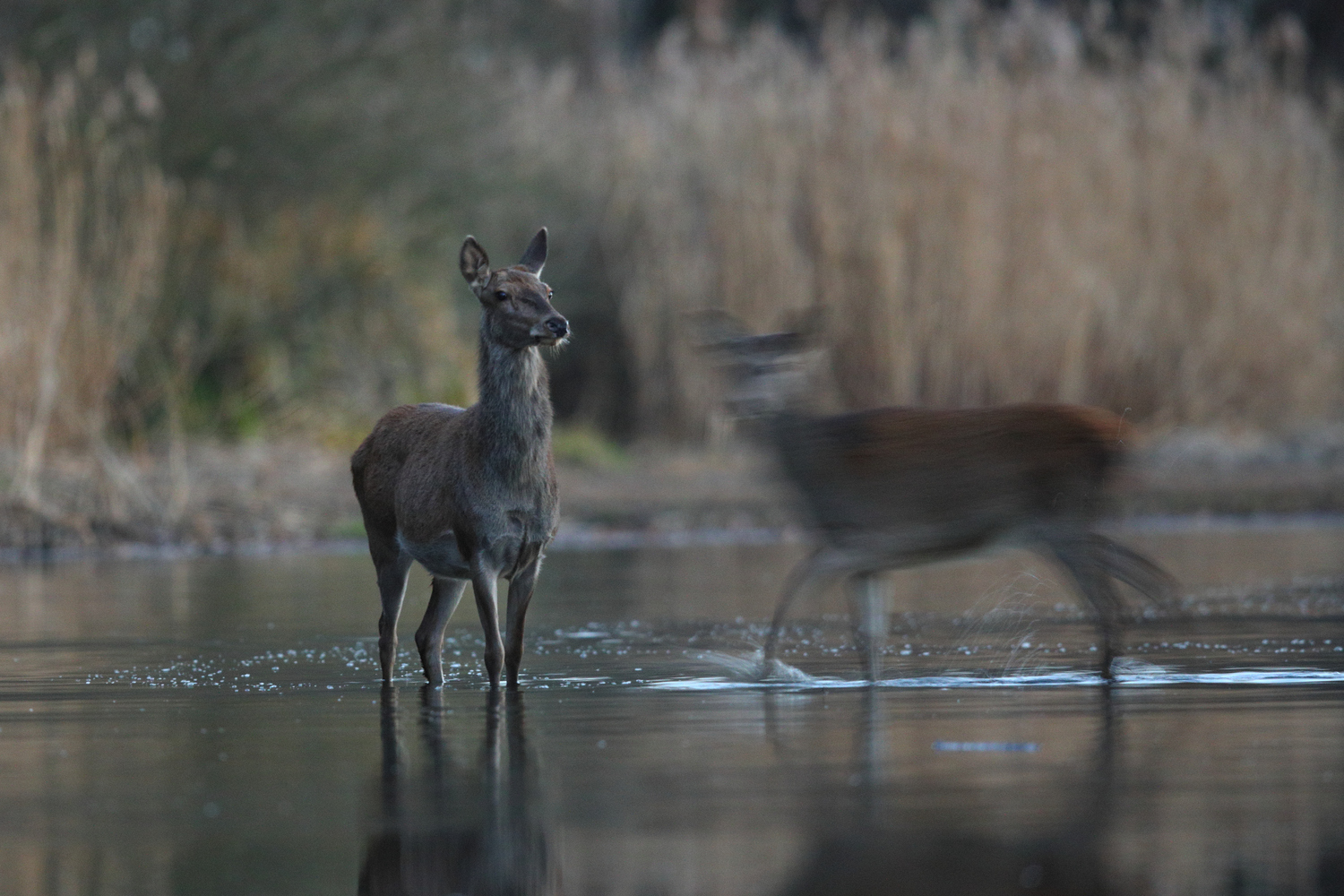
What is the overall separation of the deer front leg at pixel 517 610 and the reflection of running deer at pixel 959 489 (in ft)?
2.57

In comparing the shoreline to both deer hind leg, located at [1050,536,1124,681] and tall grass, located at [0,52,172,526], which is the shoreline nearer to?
tall grass, located at [0,52,172,526]

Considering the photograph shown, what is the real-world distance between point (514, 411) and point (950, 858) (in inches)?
124

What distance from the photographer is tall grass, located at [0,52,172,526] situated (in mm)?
13492

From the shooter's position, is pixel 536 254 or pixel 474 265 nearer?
pixel 474 265

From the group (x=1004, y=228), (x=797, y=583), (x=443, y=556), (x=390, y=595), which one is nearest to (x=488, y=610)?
(x=443, y=556)

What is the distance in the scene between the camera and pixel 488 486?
685cm

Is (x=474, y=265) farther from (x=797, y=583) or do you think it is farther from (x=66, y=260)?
(x=66, y=260)

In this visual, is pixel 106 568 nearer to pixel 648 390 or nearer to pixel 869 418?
pixel 869 418

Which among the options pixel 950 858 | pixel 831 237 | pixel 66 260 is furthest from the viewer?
pixel 831 237

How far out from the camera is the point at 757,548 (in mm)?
13188

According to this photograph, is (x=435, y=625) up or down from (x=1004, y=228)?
down

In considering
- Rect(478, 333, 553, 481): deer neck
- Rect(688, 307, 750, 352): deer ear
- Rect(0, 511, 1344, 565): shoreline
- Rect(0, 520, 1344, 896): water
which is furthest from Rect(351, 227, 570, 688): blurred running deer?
Rect(0, 511, 1344, 565): shoreline

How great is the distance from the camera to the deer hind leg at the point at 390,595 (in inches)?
286

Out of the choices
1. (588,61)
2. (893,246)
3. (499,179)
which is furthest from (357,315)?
(588,61)
